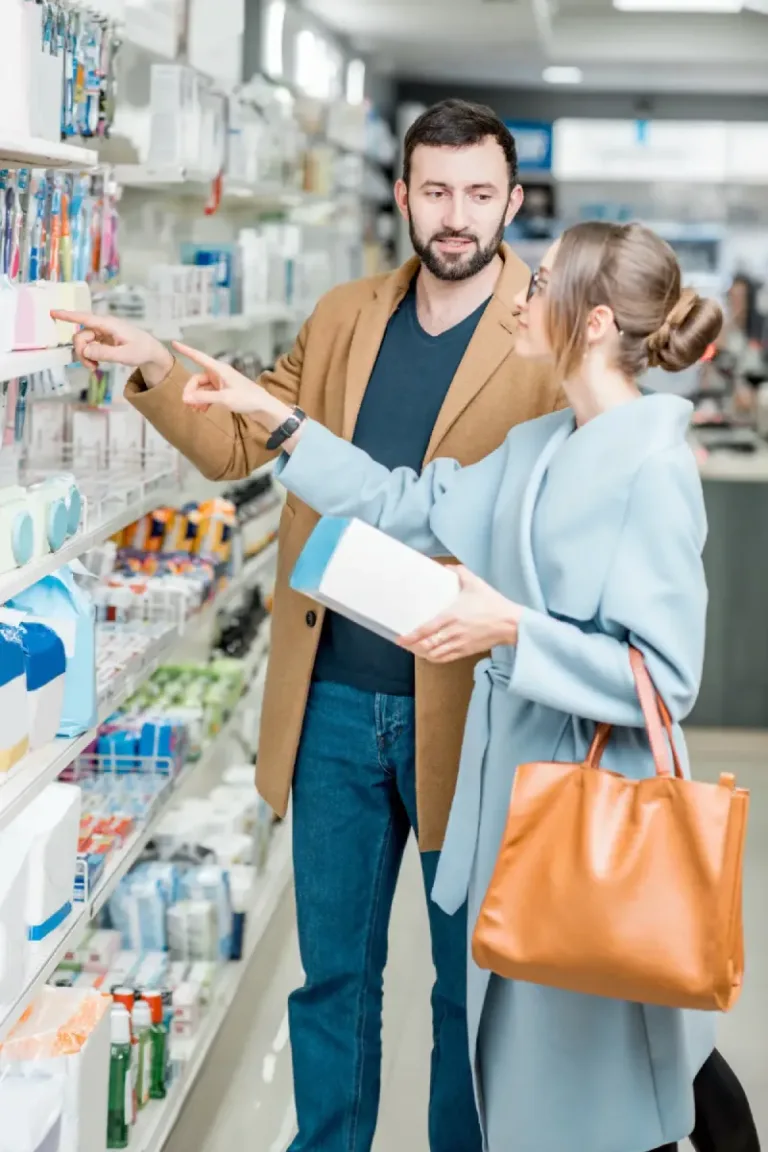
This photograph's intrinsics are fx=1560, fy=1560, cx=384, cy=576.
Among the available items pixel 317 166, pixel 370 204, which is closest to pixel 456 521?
pixel 317 166

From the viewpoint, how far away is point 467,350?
8.64ft

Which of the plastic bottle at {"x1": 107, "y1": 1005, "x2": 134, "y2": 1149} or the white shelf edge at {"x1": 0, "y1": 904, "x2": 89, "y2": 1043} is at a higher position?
the white shelf edge at {"x1": 0, "y1": 904, "x2": 89, "y2": 1043}

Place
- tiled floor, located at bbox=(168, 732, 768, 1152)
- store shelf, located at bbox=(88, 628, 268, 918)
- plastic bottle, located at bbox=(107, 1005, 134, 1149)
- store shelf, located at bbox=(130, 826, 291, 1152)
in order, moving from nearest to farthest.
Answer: store shelf, located at bbox=(88, 628, 268, 918) < plastic bottle, located at bbox=(107, 1005, 134, 1149) < store shelf, located at bbox=(130, 826, 291, 1152) < tiled floor, located at bbox=(168, 732, 768, 1152)

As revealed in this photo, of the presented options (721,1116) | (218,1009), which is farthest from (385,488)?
(218,1009)

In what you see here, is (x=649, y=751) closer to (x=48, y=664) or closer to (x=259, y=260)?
(x=48, y=664)

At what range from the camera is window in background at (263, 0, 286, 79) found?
20.2 feet

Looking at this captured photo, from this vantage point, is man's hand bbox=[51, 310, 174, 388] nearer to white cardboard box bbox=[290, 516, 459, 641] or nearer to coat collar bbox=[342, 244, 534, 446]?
coat collar bbox=[342, 244, 534, 446]

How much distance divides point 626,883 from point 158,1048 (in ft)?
4.98

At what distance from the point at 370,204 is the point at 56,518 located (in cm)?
791

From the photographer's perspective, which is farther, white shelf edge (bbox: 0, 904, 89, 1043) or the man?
the man

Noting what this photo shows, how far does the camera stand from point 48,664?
2324 mm

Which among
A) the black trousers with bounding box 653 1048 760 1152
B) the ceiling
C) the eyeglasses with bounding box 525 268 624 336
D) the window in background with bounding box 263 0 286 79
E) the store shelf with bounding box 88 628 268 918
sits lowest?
the black trousers with bounding box 653 1048 760 1152

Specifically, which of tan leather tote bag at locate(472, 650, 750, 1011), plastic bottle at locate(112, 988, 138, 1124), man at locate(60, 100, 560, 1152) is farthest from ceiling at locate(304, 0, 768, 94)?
tan leather tote bag at locate(472, 650, 750, 1011)

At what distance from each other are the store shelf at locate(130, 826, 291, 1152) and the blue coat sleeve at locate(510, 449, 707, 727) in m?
1.46
